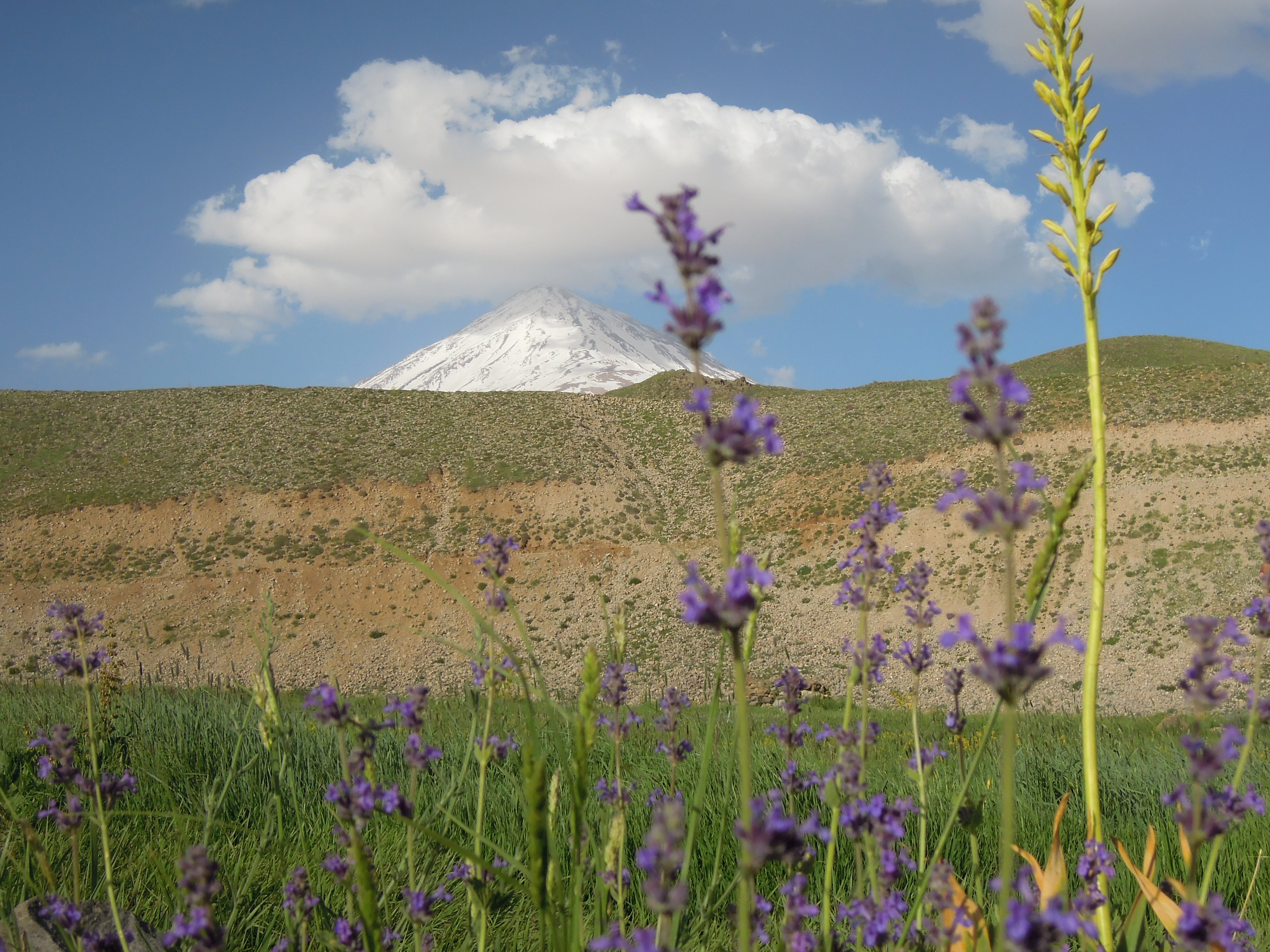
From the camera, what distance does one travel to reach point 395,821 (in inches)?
155

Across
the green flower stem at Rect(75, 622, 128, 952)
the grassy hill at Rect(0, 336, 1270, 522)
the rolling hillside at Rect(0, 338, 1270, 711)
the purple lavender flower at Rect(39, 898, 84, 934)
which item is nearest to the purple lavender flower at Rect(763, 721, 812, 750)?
the green flower stem at Rect(75, 622, 128, 952)

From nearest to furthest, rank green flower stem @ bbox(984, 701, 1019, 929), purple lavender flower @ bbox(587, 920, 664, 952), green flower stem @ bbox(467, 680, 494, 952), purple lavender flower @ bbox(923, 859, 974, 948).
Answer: green flower stem @ bbox(984, 701, 1019, 929)
purple lavender flower @ bbox(587, 920, 664, 952)
purple lavender flower @ bbox(923, 859, 974, 948)
green flower stem @ bbox(467, 680, 494, 952)

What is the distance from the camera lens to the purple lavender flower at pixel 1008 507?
2.99 feet

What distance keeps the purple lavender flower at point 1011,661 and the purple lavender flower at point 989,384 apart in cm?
25

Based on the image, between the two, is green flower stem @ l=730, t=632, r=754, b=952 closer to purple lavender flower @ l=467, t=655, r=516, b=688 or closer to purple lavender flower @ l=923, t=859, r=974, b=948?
purple lavender flower @ l=923, t=859, r=974, b=948

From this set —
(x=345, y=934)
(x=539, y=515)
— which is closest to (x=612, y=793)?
(x=345, y=934)

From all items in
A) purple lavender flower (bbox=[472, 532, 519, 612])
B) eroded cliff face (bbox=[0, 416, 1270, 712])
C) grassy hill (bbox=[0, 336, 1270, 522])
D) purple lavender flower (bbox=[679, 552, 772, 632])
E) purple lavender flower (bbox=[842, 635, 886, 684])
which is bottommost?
eroded cliff face (bbox=[0, 416, 1270, 712])

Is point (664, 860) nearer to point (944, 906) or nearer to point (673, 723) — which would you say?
point (944, 906)

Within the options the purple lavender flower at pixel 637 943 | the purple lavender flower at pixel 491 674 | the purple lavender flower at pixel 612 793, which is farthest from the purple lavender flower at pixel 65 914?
the purple lavender flower at pixel 637 943

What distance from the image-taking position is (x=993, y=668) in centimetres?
94

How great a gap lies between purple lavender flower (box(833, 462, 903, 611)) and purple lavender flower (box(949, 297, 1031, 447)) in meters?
0.80

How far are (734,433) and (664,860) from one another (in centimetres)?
57

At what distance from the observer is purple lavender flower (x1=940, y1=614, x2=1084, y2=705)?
0.91 metres

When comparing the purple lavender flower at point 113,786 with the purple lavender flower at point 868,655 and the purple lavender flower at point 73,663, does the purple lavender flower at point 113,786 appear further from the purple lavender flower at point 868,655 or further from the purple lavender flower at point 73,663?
the purple lavender flower at point 868,655
